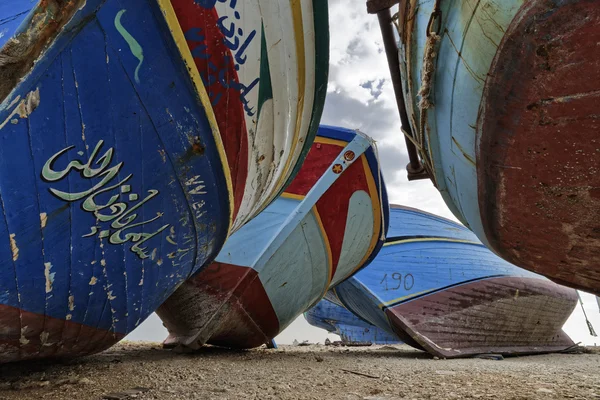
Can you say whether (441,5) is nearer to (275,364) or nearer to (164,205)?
(164,205)

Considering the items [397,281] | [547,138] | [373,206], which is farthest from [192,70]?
[397,281]

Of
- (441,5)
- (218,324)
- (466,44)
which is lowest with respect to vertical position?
(218,324)

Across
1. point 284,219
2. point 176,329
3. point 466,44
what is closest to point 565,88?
point 466,44

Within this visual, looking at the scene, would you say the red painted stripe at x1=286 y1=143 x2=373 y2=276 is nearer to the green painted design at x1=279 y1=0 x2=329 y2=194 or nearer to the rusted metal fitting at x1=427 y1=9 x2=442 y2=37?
the green painted design at x1=279 y1=0 x2=329 y2=194

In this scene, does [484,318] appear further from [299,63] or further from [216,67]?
[216,67]

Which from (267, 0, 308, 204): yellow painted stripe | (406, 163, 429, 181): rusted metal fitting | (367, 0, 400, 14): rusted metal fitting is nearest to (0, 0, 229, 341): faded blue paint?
(267, 0, 308, 204): yellow painted stripe

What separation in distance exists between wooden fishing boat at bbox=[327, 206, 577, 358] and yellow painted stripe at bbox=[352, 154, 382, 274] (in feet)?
4.68

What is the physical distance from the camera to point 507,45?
1445mm

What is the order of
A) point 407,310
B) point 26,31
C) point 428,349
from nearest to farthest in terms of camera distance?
point 26,31, point 428,349, point 407,310

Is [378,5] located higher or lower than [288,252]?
higher

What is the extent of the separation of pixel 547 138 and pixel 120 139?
74.6 inches

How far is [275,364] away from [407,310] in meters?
3.20

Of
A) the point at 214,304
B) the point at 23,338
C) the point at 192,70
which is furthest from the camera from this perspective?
the point at 214,304

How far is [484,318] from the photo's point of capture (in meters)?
6.75
